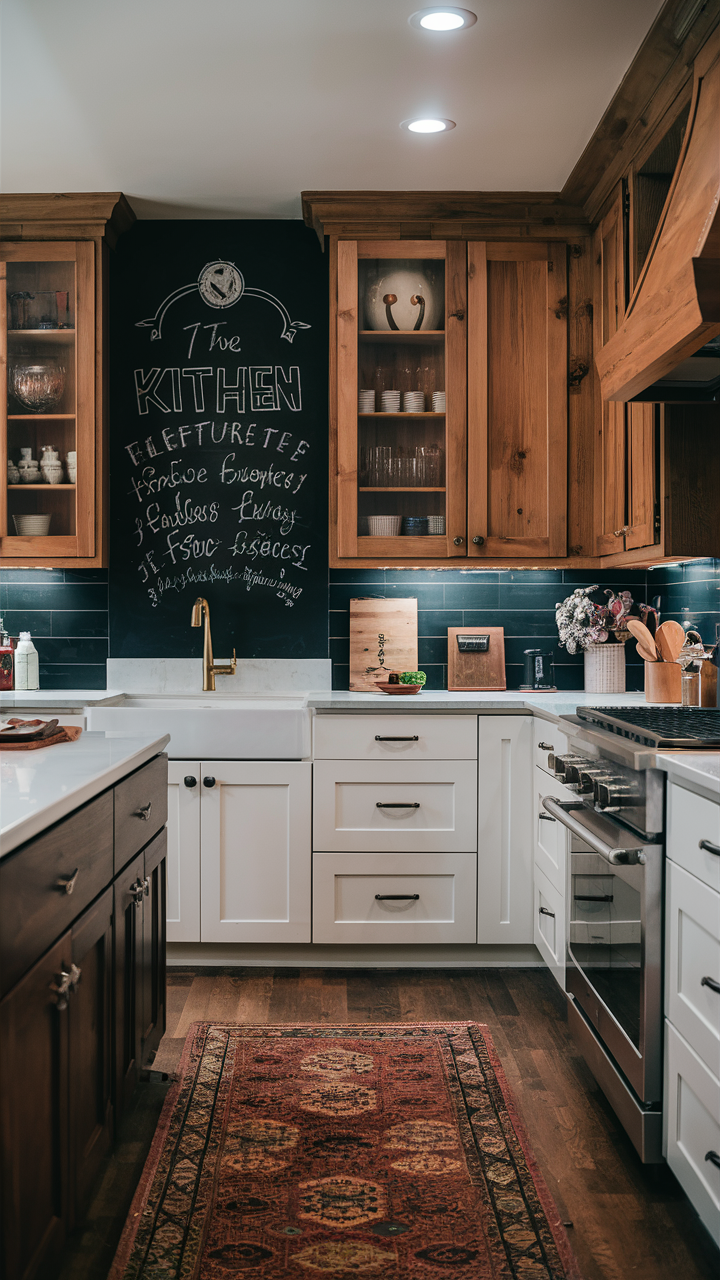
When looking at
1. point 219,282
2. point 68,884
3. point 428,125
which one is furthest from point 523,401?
point 68,884

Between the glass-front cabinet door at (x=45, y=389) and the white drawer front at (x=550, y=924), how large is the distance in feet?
6.46

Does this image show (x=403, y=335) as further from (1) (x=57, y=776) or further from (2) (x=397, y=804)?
(1) (x=57, y=776)

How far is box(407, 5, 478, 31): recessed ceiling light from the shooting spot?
2275mm

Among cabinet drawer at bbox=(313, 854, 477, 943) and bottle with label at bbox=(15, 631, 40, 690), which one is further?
bottle with label at bbox=(15, 631, 40, 690)

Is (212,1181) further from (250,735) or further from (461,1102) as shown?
(250,735)

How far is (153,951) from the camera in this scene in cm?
221

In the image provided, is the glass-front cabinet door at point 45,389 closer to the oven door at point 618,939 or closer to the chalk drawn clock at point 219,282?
the chalk drawn clock at point 219,282

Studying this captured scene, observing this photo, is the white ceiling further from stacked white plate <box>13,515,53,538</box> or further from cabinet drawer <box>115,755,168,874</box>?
cabinet drawer <box>115,755,168,874</box>

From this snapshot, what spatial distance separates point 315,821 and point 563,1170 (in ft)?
4.51

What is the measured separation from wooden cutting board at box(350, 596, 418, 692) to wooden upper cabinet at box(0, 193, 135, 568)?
1001 mm

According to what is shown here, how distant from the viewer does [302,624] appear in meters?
3.66

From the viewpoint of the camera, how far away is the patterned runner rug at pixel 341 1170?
1.70m

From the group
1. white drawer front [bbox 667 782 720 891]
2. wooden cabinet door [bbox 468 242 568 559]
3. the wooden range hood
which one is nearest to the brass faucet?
wooden cabinet door [bbox 468 242 568 559]

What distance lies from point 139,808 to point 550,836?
53.5 inches
